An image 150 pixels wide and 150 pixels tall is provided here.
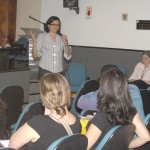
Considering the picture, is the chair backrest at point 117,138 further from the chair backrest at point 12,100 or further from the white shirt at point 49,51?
the white shirt at point 49,51

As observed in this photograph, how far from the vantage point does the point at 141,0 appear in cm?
686

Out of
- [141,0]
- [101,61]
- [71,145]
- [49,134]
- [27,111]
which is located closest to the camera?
[71,145]

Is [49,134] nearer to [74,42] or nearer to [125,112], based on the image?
[125,112]

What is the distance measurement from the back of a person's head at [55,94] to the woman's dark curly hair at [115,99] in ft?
1.24

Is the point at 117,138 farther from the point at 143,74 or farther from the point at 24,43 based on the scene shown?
the point at 24,43

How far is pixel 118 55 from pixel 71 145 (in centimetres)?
560

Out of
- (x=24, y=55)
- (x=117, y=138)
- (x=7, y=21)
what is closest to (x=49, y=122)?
(x=117, y=138)

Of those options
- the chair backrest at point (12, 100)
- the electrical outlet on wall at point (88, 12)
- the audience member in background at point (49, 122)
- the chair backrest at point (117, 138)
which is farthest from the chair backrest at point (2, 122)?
the electrical outlet on wall at point (88, 12)

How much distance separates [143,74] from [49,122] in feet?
14.1

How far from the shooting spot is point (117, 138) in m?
2.15

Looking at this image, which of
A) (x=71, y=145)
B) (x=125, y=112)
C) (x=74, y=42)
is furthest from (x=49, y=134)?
(x=74, y=42)

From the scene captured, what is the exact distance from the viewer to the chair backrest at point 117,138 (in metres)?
2.11

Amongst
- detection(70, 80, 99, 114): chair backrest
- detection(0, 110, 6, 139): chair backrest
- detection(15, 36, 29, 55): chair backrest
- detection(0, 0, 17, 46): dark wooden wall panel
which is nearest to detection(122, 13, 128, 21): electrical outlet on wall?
detection(15, 36, 29, 55): chair backrest

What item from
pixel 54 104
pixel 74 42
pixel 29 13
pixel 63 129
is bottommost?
pixel 63 129
